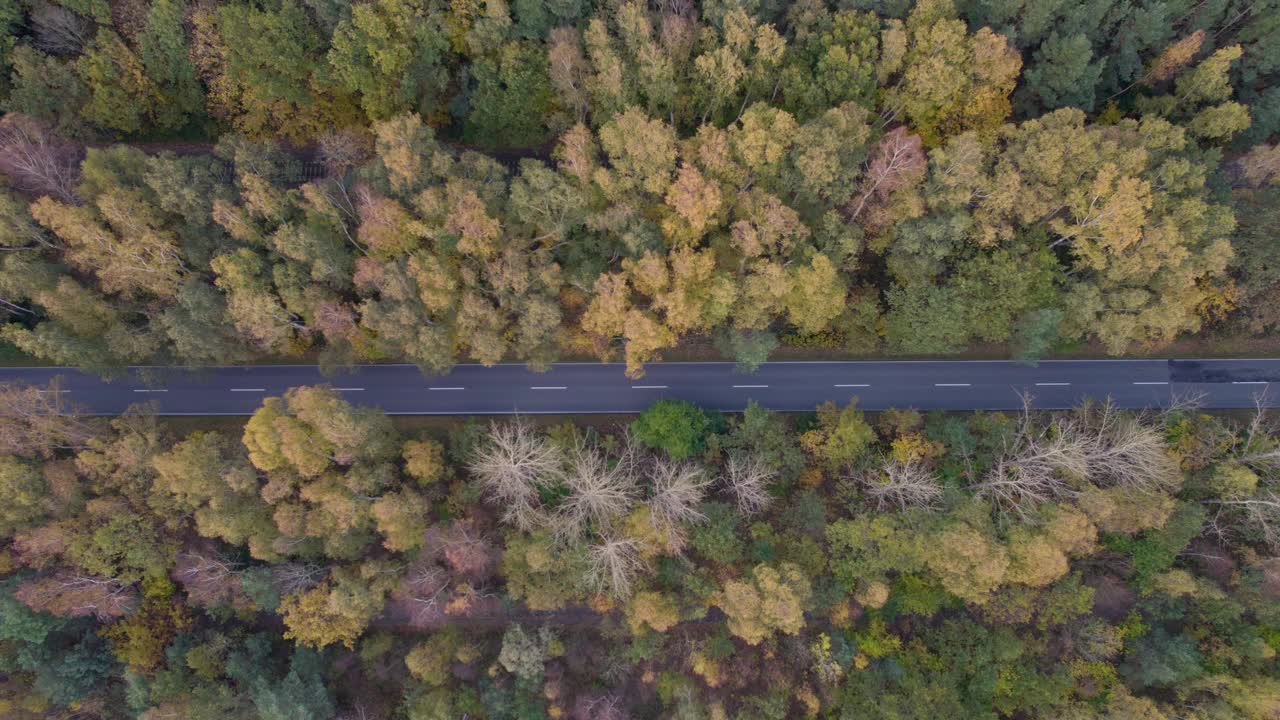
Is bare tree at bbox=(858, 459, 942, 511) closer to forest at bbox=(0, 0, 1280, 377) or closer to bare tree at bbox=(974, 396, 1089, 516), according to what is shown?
bare tree at bbox=(974, 396, 1089, 516)

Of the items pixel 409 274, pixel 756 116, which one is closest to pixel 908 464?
pixel 756 116

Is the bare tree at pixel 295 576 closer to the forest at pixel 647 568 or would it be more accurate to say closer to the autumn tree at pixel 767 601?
the forest at pixel 647 568

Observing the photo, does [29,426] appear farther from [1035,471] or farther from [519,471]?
[1035,471]

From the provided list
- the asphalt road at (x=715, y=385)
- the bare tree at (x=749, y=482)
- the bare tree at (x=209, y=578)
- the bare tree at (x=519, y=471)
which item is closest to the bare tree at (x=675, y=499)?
the bare tree at (x=749, y=482)

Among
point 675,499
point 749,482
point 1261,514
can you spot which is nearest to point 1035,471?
point 1261,514

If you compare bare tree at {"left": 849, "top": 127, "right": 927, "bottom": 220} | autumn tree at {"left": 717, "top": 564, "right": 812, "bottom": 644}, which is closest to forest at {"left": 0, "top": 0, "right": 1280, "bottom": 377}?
bare tree at {"left": 849, "top": 127, "right": 927, "bottom": 220}
